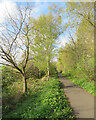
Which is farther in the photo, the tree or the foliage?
the tree

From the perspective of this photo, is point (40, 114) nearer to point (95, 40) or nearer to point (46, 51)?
point (95, 40)

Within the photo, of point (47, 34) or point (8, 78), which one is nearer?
point (8, 78)

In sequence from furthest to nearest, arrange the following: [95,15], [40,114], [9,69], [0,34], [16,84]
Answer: [16,84]
[9,69]
[0,34]
[95,15]
[40,114]

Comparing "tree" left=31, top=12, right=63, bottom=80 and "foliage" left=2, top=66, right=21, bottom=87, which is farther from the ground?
"tree" left=31, top=12, right=63, bottom=80

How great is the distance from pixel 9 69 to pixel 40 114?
5.55 m

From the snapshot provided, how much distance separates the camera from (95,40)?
779cm

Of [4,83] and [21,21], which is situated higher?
[21,21]

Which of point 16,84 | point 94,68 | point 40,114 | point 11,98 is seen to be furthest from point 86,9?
point 16,84

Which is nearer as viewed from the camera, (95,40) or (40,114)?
(40,114)

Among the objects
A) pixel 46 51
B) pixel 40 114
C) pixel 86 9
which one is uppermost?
pixel 86 9

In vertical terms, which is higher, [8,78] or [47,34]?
[47,34]

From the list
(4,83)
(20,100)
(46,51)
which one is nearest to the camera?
(20,100)

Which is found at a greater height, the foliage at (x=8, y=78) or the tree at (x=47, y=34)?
the tree at (x=47, y=34)

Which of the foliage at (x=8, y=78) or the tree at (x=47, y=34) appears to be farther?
the tree at (x=47, y=34)
